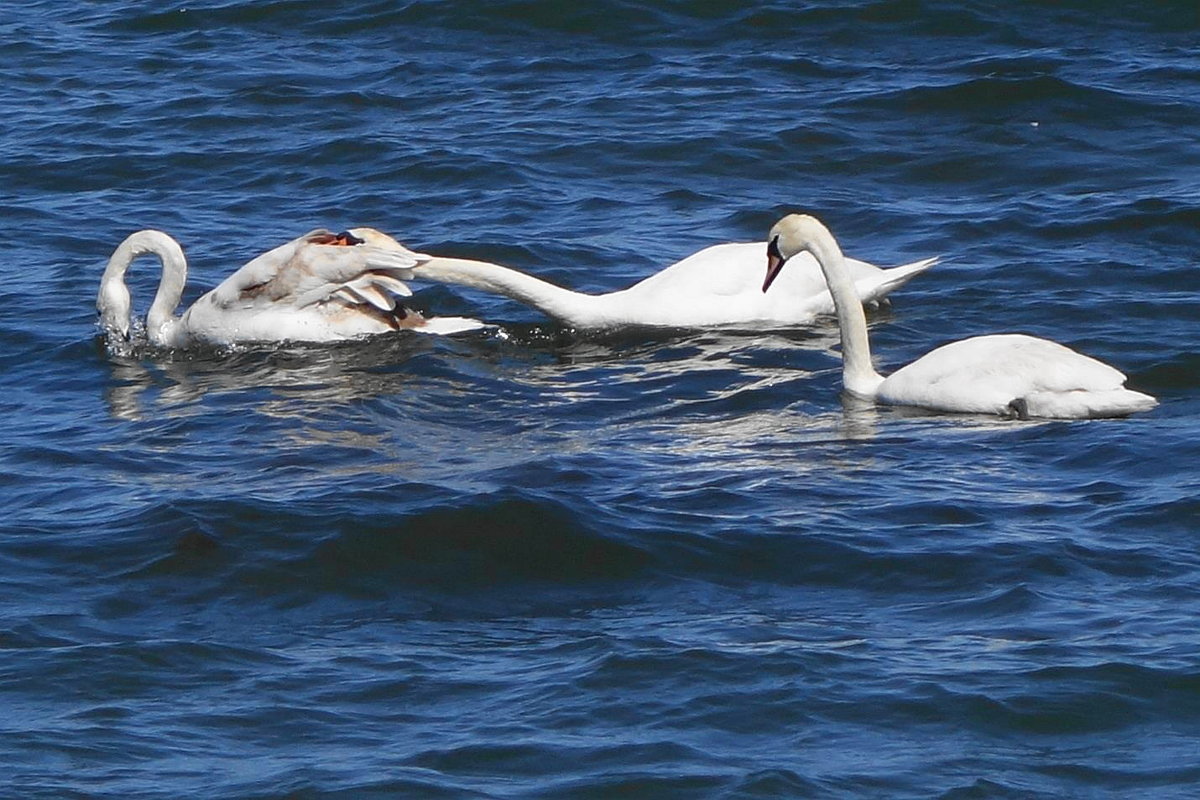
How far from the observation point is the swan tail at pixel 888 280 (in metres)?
12.2

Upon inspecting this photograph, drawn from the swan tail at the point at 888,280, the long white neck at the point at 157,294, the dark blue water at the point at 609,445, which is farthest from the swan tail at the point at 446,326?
the swan tail at the point at 888,280

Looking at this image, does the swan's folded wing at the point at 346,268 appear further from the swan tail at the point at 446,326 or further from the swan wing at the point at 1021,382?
the swan wing at the point at 1021,382

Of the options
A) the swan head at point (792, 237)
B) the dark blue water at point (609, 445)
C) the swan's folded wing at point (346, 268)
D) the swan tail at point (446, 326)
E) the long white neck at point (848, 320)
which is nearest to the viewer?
the dark blue water at point (609, 445)

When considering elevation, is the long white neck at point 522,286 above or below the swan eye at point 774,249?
below

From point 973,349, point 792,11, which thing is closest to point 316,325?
point 973,349

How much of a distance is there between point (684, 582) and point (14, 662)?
2.36m

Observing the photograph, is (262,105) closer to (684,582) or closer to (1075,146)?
(1075,146)

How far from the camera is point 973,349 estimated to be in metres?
10.3

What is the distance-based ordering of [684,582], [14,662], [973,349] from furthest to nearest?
1. [973,349]
2. [684,582]
3. [14,662]

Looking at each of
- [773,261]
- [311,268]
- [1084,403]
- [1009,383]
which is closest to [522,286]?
[311,268]

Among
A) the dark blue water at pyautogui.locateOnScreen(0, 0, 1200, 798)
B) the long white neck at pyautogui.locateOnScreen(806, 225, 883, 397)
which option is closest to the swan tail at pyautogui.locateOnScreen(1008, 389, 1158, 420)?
the dark blue water at pyautogui.locateOnScreen(0, 0, 1200, 798)

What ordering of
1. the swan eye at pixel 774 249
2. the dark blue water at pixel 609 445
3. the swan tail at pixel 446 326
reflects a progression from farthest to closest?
the swan tail at pixel 446 326 < the swan eye at pixel 774 249 < the dark blue water at pixel 609 445

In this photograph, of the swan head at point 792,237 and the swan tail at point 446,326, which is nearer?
the swan head at point 792,237

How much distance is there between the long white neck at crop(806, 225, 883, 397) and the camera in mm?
10789
